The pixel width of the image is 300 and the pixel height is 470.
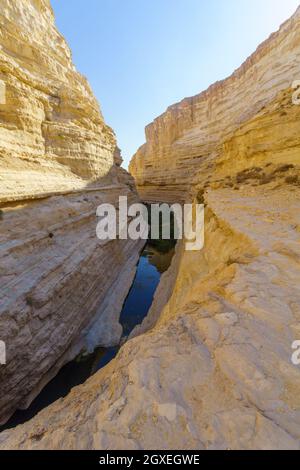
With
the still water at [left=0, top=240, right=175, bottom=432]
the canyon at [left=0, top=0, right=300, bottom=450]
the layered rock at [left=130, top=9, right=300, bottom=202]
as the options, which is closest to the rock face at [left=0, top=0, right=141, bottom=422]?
the canyon at [left=0, top=0, right=300, bottom=450]

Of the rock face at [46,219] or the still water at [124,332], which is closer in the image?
the rock face at [46,219]

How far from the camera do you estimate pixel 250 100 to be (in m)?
17.5

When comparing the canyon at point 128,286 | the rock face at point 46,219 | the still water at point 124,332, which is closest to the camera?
the canyon at point 128,286

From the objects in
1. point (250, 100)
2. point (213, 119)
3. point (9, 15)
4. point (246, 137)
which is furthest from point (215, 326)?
point (213, 119)

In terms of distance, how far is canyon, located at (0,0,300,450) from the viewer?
1258 millimetres

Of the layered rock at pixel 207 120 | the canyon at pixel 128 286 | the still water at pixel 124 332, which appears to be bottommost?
the still water at pixel 124 332

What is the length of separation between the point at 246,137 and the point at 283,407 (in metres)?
10.9

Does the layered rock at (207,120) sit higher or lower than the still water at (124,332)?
higher

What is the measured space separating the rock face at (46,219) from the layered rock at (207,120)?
997cm

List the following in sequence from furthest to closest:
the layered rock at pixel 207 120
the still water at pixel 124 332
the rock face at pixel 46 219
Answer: the layered rock at pixel 207 120 < the still water at pixel 124 332 < the rock face at pixel 46 219

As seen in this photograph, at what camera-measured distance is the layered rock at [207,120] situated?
48.7 feet

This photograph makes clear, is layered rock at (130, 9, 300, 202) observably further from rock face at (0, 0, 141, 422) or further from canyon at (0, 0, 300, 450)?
rock face at (0, 0, 141, 422)

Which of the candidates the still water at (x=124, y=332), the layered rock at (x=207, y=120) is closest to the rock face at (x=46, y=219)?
the still water at (x=124, y=332)

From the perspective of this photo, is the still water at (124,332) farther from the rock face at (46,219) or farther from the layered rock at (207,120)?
the layered rock at (207,120)
